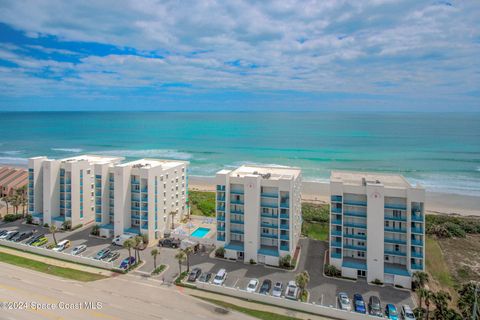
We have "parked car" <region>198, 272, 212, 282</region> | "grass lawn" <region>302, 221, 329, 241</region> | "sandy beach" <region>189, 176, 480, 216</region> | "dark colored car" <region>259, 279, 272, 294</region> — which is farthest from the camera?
"sandy beach" <region>189, 176, 480, 216</region>

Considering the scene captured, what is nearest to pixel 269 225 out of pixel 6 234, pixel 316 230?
pixel 316 230

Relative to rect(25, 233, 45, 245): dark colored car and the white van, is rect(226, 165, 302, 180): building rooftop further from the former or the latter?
rect(25, 233, 45, 245): dark colored car

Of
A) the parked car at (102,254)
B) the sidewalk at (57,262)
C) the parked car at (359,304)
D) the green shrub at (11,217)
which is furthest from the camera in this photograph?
the green shrub at (11,217)

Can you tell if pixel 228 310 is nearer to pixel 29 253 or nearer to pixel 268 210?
pixel 268 210

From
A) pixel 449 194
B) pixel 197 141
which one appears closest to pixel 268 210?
pixel 449 194

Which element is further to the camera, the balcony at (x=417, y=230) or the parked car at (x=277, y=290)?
the balcony at (x=417, y=230)

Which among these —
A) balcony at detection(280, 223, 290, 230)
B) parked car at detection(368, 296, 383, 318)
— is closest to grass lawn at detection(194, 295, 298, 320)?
parked car at detection(368, 296, 383, 318)

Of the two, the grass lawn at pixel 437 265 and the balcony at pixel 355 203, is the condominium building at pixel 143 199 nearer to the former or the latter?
the balcony at pixel 355 203

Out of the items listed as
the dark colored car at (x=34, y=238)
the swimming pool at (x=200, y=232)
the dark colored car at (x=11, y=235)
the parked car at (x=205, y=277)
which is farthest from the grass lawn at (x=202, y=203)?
the dark colored car at (x=11, y=235)
